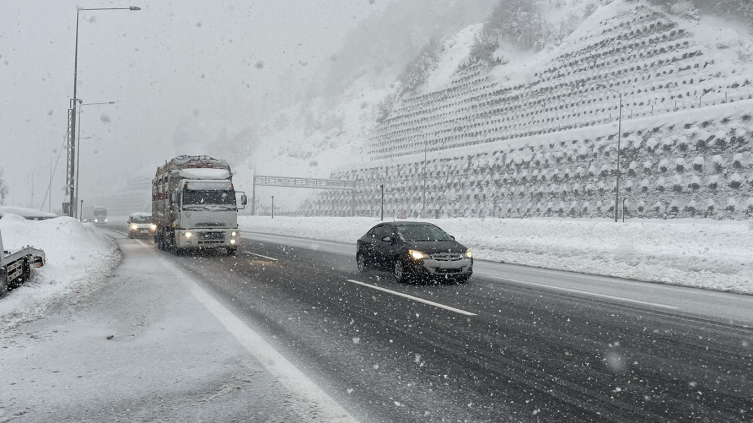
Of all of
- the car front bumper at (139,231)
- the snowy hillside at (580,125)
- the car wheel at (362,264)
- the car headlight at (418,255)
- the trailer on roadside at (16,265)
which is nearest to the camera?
the trailer on roadside at (16,265)

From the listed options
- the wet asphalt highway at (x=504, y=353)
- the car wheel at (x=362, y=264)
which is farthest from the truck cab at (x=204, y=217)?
the wet asphalt highway at (x=504, y=353)

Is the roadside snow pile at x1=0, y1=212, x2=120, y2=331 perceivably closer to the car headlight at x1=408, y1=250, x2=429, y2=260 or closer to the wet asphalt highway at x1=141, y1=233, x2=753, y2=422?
the wet asphalt highway at x1=141, y1=233, x2=753, y2=422

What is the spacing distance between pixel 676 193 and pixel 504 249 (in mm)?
30517

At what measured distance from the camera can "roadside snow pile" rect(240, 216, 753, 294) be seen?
12820 mm

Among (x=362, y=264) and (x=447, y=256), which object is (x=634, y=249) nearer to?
(x=447, y=256)

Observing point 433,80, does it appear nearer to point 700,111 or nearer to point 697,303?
point 700,111

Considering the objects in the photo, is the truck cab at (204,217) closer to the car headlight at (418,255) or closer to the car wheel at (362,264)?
the car wheel at (362,264)

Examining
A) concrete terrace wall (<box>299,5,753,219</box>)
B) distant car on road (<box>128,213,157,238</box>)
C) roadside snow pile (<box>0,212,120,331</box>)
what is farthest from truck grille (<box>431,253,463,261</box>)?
concrete terrace wall (<box>299,5,753,219</box>)

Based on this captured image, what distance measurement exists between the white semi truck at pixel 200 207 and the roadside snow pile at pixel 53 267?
7.63 feet

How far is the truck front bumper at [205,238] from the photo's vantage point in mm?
18219

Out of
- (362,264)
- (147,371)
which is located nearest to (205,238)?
(362,264)

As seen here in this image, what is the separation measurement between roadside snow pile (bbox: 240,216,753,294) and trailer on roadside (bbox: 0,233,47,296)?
13.2 m

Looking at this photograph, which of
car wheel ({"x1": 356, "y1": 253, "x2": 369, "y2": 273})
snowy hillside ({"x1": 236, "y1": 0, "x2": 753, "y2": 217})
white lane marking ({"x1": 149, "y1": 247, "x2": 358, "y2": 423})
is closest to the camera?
white lane marking ({"x1": 149, "y1": 247, "x2": 358, "y2": 423})

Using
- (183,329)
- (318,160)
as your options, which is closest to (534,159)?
(183,329)
